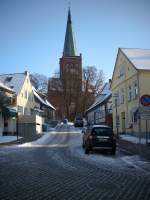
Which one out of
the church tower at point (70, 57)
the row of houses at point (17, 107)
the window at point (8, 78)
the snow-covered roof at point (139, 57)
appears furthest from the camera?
the church tower at point (70, 57)

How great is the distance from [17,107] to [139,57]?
18838mm

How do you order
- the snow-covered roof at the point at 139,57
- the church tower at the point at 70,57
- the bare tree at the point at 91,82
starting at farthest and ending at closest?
the church tower at the point at 70,57 → the bare tree at the point at 91,82 → the snow-covered roof at the point at 139,57

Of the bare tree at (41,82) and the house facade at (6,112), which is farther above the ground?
the bare tree at (41,82)

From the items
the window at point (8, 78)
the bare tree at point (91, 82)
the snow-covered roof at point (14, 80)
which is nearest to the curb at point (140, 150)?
the snow-covered roof at point (14, 80)

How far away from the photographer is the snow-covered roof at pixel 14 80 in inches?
1957

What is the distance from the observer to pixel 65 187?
30.0ft

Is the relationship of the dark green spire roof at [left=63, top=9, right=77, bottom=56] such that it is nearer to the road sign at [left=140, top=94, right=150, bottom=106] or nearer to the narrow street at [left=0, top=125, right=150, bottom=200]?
the road sign at [left=140, top=94, right=150, bottom=106]

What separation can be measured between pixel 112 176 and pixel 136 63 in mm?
26020

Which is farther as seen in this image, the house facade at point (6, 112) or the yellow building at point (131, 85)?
the house facade at point (6, 112)

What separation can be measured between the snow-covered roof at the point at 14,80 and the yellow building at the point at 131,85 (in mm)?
13883

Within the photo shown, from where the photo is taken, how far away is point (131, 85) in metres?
37.4

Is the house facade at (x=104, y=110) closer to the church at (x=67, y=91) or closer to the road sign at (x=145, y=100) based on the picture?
the church at (x=67, y=91)

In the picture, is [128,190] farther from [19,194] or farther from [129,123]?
[129,123]

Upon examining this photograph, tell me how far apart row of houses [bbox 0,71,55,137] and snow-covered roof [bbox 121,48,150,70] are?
1383 cm
